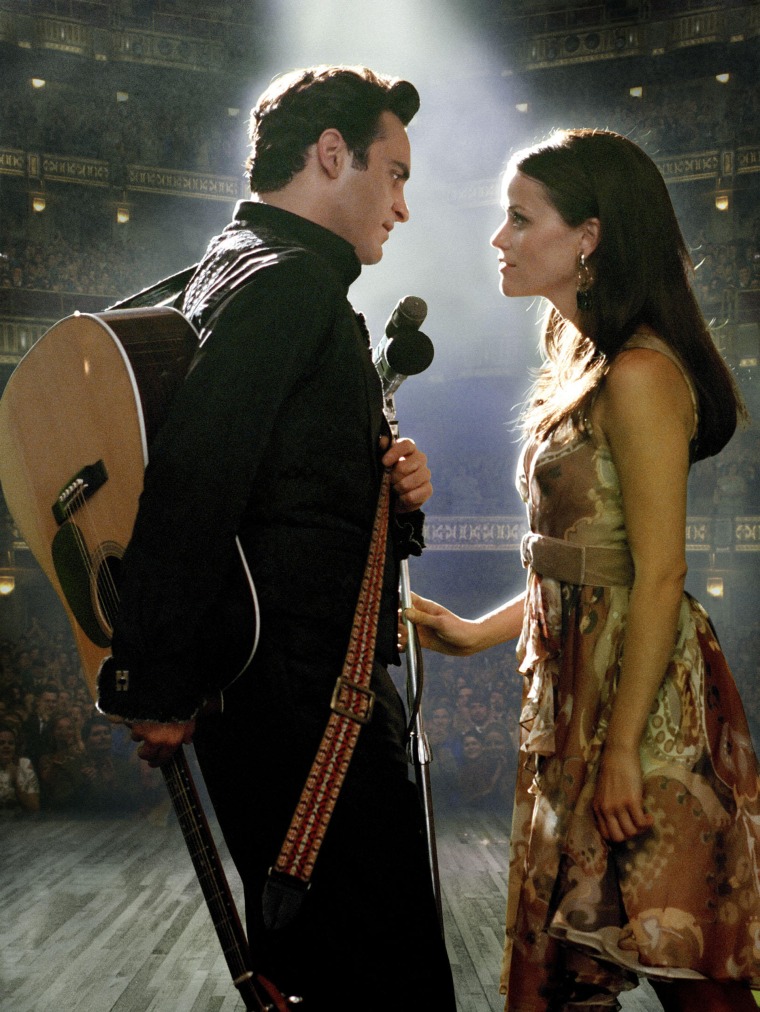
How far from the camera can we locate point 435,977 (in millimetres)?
1110

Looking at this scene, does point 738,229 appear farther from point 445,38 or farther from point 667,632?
point 667,632

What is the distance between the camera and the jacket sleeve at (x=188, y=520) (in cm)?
104

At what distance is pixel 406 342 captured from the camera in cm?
149

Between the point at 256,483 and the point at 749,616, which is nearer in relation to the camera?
the point at 256,483

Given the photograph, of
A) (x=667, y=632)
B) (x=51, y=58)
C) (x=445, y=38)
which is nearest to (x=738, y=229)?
(x=445, y=38)

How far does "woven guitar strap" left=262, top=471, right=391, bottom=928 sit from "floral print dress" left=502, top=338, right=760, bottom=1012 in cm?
39

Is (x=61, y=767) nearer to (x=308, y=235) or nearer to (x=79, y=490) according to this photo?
(x=79, y=490)

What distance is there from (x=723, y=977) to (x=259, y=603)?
785mm

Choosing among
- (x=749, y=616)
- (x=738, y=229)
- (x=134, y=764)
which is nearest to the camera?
(x=134, y=764)

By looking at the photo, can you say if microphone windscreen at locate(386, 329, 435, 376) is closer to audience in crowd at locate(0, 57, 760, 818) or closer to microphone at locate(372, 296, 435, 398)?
microphone at locate(372, 296, 435, 398)

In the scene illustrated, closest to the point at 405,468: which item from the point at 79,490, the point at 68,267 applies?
the point at 79,490

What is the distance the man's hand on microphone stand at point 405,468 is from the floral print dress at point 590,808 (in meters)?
0.30

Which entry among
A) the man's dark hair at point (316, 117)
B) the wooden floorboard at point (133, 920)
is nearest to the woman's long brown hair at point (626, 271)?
the man's dark hair at point (316, 117)

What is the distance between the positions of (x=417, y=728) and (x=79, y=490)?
2.03 feet
